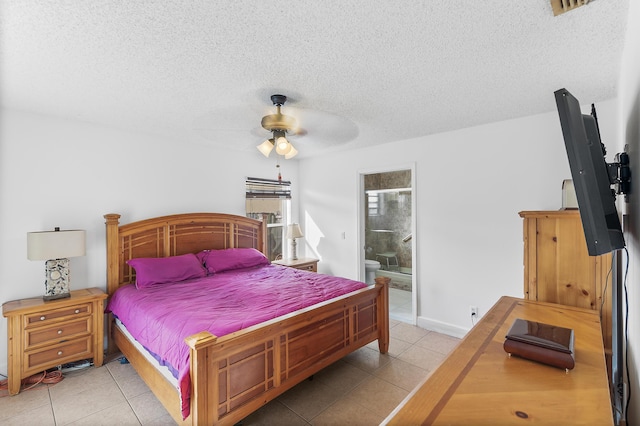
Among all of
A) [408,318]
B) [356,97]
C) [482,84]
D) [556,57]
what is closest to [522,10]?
[556,57]

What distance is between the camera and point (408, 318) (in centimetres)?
402

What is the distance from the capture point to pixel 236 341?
187 centimetres

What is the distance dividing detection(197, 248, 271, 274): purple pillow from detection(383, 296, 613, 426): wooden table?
299cm

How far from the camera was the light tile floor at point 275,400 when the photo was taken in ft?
6.98

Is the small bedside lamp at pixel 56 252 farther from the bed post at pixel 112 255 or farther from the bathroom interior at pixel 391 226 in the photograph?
the bathroom interior at pixel 391 226

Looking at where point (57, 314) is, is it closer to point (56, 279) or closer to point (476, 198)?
point (56, 279)

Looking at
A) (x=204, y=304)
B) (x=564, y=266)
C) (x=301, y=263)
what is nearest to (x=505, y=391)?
(x=564, y=266)

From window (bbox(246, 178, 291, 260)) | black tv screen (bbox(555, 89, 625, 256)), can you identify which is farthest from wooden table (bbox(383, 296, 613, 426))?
window (bbox(246, 178, 291, 260))

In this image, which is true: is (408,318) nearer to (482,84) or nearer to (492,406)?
(482,84)

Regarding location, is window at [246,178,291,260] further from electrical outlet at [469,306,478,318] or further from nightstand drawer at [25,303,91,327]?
electrical outlet at [469,306,478,318]

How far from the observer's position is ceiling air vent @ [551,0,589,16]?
4.45ft

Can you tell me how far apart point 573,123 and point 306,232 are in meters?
4.35

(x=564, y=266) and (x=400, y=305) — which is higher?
(x=564, y=266)

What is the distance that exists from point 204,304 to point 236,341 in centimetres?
70
